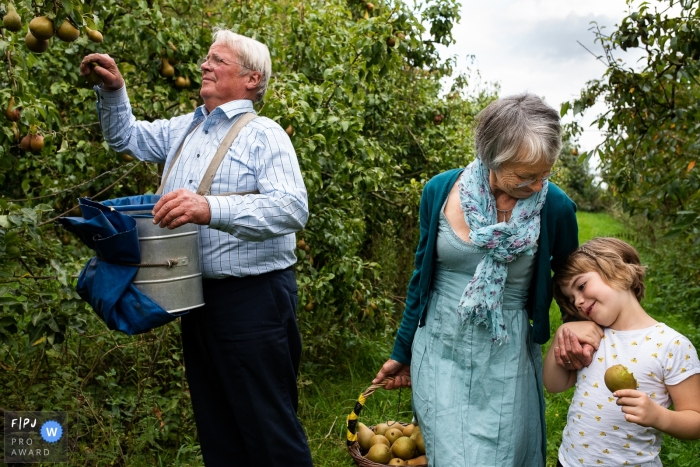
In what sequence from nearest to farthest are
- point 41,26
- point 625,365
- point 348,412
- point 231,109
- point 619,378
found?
point 619,378, point 625,365, point 41,26, point 231,109, point 348,412

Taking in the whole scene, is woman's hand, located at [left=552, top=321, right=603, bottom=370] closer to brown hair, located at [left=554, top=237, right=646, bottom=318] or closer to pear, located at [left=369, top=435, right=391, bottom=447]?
brown hair, located at [left=554, top=237, right=646, bottom=318]

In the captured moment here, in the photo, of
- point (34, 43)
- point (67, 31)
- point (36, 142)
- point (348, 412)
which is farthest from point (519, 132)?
point (348, 412)

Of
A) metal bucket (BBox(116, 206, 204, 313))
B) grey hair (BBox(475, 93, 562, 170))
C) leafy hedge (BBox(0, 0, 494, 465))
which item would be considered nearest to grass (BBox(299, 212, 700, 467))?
leafy hedge (BBox(0, 0, 494, 465))

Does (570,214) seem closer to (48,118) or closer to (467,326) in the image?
(467,326)

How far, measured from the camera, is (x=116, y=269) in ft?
7.18

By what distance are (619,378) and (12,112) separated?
2.26m

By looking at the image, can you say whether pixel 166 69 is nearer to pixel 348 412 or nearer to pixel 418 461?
pixel 348 412

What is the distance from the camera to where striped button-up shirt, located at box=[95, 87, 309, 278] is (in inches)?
85.5

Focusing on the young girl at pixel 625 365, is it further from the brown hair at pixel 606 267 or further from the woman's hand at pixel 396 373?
the woman's hand at pixel 396 373

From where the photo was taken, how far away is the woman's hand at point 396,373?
99.3 inches

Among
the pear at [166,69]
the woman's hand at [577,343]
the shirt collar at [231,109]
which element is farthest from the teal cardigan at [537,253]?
the pear at [166,69]

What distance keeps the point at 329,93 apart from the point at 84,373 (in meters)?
1.97

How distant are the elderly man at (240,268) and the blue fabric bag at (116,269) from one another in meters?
0.27

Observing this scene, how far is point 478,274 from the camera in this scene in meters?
2.18
